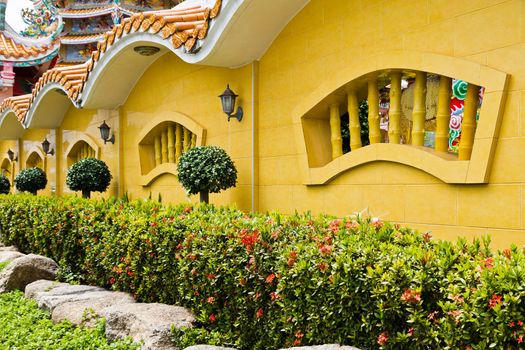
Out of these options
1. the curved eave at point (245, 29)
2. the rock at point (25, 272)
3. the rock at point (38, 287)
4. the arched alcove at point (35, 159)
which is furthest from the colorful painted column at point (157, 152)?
the arched alcove at point (35, 159)

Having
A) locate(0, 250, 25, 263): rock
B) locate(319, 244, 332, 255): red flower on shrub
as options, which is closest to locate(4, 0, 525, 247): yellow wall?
locate(319, 244, 332, 255): red flower on shrub

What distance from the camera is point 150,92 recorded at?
10258 mm

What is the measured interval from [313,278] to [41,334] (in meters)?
2.99

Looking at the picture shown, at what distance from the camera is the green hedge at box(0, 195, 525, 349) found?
8.19ft

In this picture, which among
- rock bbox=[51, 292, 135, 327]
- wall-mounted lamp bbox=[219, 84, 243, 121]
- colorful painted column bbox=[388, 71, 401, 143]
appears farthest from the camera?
wall-mounted lamp bbox=[219, 84, 243, 121]

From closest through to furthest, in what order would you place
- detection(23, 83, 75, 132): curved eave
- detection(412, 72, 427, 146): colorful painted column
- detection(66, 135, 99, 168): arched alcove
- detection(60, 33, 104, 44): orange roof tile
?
detection(412, 72, 427, 146): colorful painted column
detection(23, 83, 75, 132): curved eave
detection(66, 135, 99, 168): arched alcove
detection(60, 33, 104, 44): orange roof tile

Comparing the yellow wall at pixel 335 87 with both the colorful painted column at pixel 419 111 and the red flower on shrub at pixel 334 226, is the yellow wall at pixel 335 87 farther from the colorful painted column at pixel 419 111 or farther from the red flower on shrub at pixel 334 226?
the red flower on shrub at pixel 334 226

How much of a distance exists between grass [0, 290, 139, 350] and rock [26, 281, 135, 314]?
10 centimetres

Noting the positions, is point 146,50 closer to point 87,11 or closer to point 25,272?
point 25,272

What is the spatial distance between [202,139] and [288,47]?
7.65ft

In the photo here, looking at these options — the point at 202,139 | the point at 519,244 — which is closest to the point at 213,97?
the point at 202,139

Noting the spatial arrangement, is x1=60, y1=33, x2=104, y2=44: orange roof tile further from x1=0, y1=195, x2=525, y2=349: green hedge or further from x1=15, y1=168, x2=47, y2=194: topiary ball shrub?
x1=0, y1=195, x2=525, y2=349: green hedge

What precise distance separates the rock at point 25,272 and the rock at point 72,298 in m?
0.41

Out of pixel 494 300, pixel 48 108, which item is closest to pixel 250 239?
pixel 494 300
